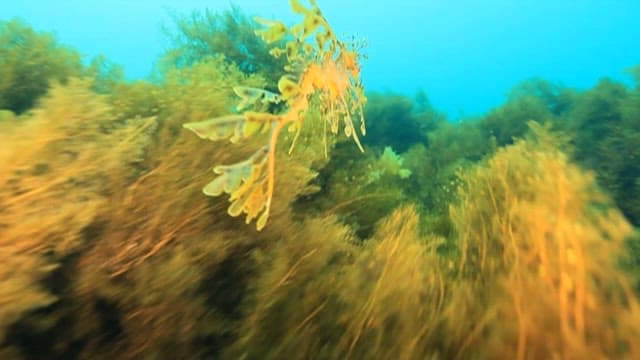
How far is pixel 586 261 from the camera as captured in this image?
2135 mm

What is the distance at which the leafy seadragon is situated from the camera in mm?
1783

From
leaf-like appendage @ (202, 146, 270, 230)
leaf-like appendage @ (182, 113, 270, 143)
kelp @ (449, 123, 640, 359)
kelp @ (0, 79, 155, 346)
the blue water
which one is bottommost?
kelp @ (0, 79, 155, 346)

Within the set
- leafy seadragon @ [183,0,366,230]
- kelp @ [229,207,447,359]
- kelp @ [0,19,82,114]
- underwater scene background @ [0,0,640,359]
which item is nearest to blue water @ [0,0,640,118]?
kelp @ [0,19,82,114]

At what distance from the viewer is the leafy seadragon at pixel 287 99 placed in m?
1.78

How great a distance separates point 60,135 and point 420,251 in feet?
6.34

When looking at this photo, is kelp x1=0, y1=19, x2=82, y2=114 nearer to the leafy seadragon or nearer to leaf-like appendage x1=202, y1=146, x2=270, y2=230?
the leafy seadragon

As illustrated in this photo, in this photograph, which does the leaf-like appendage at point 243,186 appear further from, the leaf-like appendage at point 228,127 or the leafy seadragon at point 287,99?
the leaf-like appendage at point 228,127

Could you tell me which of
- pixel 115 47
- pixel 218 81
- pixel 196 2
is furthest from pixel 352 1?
pixel 218 81

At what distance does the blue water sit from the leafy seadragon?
79.8m

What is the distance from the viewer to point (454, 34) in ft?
347

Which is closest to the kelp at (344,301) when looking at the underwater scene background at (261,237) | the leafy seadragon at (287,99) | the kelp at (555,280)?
the underwater scene background at (261,237)

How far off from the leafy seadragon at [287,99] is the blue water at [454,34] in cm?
7977

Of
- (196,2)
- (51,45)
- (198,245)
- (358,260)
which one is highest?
(196,2)

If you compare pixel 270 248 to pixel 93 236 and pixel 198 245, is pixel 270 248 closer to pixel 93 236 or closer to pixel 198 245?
pixel 198 245
